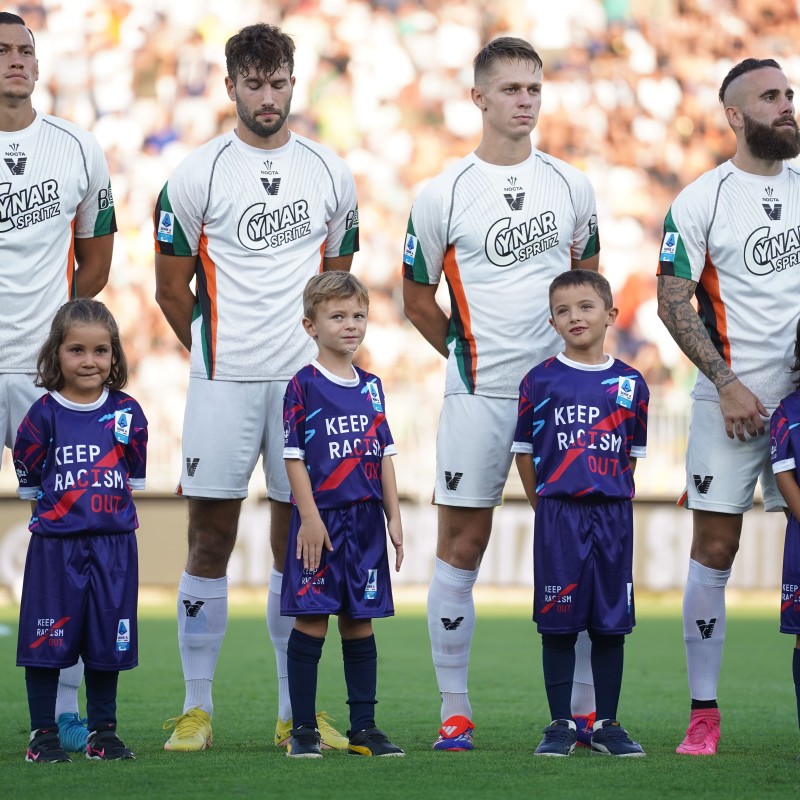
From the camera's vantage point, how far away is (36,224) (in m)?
5.12

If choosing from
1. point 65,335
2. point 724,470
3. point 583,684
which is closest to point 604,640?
point 583,684

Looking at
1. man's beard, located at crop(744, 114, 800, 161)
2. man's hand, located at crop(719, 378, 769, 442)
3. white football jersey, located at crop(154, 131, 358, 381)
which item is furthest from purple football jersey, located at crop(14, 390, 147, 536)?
man's beard, located at crop(744, 114, 800, 161)

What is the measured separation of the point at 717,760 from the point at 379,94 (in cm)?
1295

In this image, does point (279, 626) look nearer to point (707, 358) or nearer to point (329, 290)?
point (329, 290)

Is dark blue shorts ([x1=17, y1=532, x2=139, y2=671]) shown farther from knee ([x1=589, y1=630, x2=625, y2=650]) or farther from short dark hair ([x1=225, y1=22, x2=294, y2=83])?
short dark hair ([x1=225, y1=22, x2=294, y2=83])

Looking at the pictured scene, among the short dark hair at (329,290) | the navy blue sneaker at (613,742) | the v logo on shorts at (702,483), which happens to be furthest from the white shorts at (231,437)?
the v logo on shorts at (702,483)

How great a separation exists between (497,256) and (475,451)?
0.71 meters

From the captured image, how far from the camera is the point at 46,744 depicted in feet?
14.9

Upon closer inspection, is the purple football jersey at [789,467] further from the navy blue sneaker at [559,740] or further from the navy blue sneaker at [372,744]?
the navy blue sneaker at [372,744]

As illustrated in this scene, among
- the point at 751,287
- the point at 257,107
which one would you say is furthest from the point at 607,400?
the point at 257,107

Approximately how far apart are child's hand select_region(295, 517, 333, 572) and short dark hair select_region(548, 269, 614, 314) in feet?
3.66

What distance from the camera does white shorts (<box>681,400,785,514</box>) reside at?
500 cm

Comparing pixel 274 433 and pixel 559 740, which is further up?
pixel 274 433

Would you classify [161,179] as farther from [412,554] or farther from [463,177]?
[463,177]
